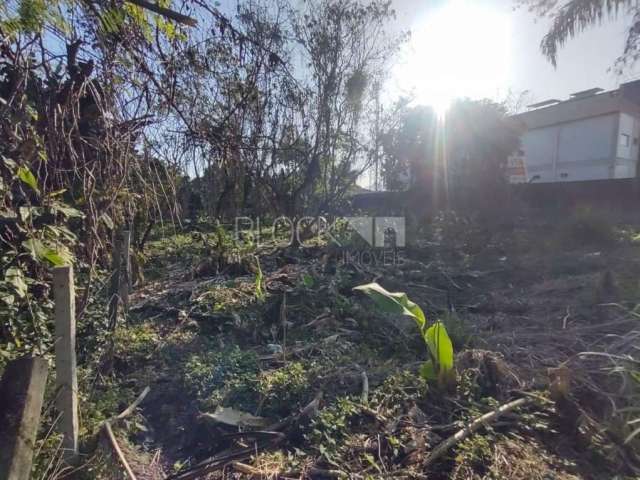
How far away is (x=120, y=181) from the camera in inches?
85.3

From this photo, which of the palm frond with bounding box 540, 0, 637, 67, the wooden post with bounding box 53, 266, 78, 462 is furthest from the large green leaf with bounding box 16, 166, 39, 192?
the palm frond with bounding box 540, 0, 637, 67

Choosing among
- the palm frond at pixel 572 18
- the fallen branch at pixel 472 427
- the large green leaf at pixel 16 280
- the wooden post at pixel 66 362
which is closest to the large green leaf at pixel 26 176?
the wooden post at pixel 66 362

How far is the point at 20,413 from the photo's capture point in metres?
1.33

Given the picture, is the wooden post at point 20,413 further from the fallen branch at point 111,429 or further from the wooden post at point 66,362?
the fallen branch at point 111,429

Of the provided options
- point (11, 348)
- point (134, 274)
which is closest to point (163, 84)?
point (11, 348)

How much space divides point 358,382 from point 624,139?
65.3 ft

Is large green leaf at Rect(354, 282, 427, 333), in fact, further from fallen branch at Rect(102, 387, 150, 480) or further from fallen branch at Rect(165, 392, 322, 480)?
fallen branch at Rect(102, 387, 150, 480)

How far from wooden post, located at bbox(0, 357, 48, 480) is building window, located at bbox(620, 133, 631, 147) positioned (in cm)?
2096

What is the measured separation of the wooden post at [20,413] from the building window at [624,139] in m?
21.0

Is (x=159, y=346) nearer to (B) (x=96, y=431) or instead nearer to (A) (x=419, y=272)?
(B) (x=96, y=431)

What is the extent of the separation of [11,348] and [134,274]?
2.65m

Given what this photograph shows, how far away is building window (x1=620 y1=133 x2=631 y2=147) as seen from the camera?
52.5 ft

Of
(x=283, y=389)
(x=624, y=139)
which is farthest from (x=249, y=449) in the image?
(x=624, y=139)

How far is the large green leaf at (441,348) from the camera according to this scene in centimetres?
215
